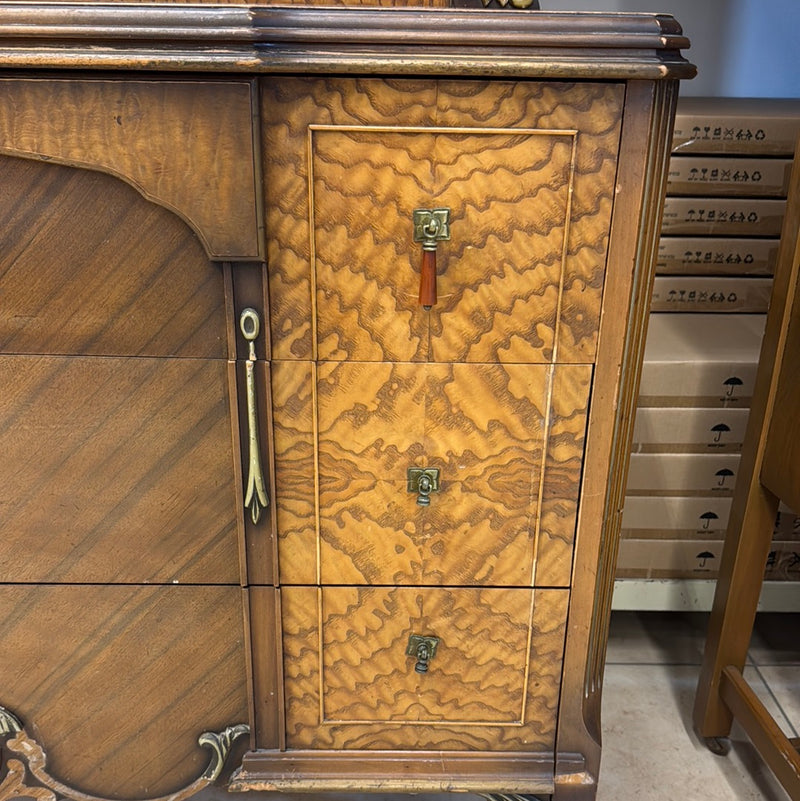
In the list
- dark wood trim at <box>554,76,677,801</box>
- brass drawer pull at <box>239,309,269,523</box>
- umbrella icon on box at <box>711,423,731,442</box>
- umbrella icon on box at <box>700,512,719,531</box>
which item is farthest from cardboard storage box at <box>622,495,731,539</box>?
brass drawer pull at <box>239,309,269,523</box>

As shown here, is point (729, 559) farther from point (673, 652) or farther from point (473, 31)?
point (473, 31)

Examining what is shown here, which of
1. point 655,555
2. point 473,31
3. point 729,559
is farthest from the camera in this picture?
point 655,555

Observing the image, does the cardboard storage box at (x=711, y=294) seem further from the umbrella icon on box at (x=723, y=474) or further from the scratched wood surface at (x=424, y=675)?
the scratched wood surface at (x=424, y=675)

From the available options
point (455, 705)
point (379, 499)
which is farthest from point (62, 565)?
point (455, 705)

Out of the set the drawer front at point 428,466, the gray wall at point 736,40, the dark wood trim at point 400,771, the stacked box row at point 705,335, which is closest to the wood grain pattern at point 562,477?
the drawer front at point 428,466

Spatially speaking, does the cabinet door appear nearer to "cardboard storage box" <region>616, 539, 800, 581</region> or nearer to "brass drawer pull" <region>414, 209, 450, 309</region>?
"brass drawer pull" <region>414, 209, 450, 309</region>

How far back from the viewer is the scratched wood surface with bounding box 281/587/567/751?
1.03 meters

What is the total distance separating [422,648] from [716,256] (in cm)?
92

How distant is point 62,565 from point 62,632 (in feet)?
0.32

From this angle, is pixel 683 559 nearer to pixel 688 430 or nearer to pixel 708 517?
pixel 708 517

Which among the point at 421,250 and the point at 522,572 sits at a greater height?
the point at 421,250

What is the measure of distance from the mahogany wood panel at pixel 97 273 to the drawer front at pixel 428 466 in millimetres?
126

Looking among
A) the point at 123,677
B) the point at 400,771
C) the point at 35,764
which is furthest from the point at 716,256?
the point at 35,764

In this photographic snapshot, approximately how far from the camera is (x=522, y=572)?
40.1 inches
